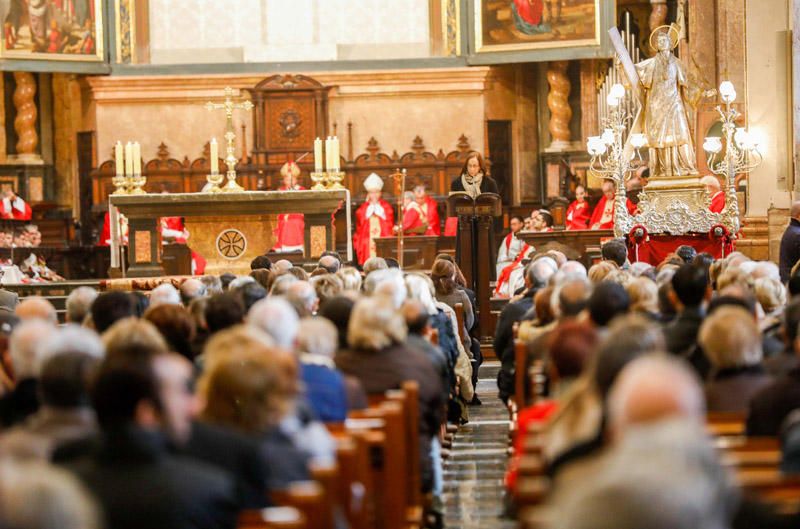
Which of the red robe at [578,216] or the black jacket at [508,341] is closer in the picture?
the black jacket at [508,341]

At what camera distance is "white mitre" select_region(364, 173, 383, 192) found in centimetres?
2173

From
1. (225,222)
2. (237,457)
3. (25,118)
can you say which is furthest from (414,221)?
(237,457)

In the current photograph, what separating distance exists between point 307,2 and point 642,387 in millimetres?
21352

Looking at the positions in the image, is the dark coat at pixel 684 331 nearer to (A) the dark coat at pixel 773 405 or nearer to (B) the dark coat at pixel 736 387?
(B) the dark coat at pixel 736 387

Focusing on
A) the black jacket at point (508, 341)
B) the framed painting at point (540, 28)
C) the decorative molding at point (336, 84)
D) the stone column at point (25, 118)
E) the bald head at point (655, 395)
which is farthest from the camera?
the stone column at point (25, 118)

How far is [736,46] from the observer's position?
20.4m

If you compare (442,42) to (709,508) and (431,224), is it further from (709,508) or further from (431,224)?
(709,508)

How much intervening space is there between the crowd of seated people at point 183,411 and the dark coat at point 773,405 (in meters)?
1.61

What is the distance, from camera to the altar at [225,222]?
17.0 metres

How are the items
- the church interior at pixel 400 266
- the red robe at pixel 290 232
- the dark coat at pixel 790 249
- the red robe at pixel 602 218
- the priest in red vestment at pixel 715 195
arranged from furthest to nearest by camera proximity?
1. the red robe at pixel 602 218
2. the priest in red vestment at pixel 715 195
3. the red robe at pixel 290 232
4. the dark coat at pixel 790 249
5. the church interior at pixel 400 266

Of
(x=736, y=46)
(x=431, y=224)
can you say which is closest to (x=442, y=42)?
(x=431, y=224)

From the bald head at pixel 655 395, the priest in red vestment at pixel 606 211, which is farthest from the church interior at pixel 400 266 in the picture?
the priest in red vestment at pixel 606 211

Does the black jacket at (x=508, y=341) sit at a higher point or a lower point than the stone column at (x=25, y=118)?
lower

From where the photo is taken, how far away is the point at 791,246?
1360cm
